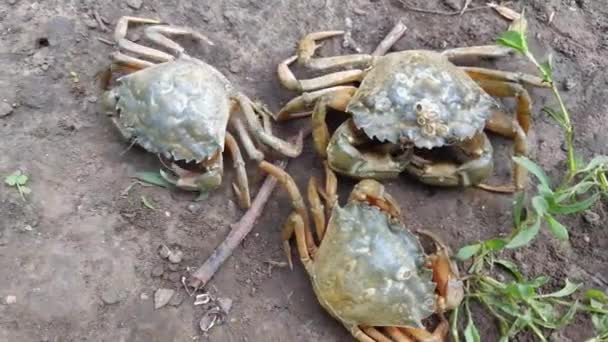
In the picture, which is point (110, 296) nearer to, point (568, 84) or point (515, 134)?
point (515, 134)

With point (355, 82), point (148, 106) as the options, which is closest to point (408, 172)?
point (355, 82)

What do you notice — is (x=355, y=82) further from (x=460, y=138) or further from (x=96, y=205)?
(x=96, y=205)

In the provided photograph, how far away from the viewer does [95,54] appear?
353cm

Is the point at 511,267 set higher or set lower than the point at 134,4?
lower

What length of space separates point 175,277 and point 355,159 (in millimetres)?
856

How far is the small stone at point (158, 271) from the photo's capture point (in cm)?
304

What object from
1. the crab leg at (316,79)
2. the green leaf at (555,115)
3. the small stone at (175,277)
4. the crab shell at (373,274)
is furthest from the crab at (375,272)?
the green leaf at (555,115)

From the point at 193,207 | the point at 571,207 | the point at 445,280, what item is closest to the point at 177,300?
the point at 193,207

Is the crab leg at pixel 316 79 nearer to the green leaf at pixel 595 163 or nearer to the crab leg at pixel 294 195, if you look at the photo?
the crab leg at pixel 294 195

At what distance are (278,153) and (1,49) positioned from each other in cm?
135

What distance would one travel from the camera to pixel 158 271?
304 centimetres

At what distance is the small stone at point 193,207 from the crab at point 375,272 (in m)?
0.38

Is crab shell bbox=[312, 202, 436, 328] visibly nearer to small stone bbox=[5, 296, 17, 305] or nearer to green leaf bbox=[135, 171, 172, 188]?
green leaf bbox=[135, 171, 172, 188]

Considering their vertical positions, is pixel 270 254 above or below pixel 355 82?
below
